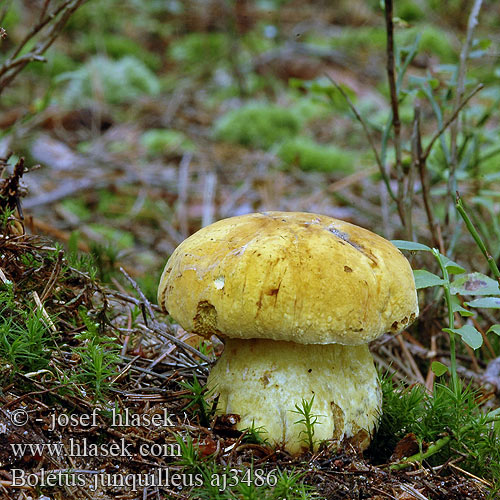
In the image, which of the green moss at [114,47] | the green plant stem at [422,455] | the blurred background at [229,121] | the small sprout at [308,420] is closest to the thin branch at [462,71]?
the blurred background at [229,121]

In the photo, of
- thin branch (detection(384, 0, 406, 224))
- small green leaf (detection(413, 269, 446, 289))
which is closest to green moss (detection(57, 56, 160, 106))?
thin branch (detection(384, 0, 406, 224))

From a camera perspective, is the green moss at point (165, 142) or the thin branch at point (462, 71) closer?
the thin branch at point (462, 71)

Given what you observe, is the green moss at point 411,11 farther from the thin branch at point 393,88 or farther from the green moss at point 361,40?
the thin branch at point 393,88

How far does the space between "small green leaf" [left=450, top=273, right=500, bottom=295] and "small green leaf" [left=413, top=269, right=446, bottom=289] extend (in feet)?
0.28

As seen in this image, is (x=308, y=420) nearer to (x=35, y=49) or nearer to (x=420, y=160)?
(x=420, y=160)

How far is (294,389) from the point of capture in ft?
5.31

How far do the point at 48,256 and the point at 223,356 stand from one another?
718 millimetres

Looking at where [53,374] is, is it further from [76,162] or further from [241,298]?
[76,162]

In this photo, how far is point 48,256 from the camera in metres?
1.93

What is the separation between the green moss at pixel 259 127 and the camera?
21.0 feet

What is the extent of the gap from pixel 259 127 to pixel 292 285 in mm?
5158

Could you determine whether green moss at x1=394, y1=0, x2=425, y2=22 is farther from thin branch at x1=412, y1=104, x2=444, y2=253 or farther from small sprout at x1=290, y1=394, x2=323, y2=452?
small sprout at x1=290, y1=394, x2=323, y2=452

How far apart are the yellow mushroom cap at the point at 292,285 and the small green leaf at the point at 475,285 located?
18cm

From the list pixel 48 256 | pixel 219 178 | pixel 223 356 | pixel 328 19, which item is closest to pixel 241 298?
pixel 223 356
